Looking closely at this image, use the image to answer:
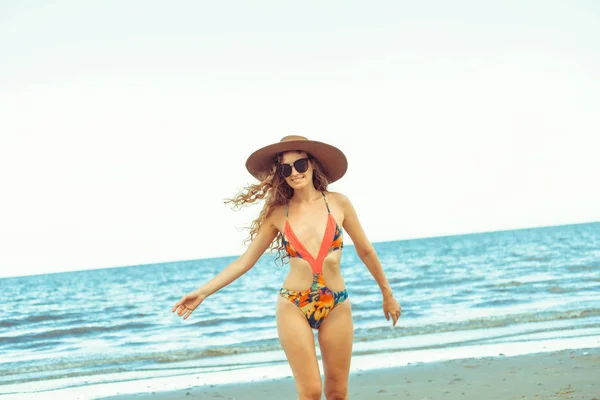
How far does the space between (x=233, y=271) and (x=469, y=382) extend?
4.14m

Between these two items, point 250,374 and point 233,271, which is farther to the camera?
point 250,374

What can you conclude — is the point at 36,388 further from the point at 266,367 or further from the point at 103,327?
the point at 103,327

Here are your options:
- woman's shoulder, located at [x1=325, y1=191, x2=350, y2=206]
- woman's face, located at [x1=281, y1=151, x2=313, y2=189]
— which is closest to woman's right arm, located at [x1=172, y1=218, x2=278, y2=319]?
woman's face, located at [x1=281, y1=151, x2=313, y2=189]

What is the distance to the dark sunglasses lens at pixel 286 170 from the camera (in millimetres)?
4402

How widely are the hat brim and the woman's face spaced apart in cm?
4

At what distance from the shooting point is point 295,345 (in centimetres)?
425

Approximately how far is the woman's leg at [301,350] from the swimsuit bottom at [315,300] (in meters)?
0.04

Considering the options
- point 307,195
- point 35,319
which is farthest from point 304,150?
point 35,319

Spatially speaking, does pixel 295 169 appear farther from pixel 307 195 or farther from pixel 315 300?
pixel 315 300

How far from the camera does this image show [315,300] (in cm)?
431

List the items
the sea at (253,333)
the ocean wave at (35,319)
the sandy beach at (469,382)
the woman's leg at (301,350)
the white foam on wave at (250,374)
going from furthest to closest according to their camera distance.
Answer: the ocean wave at (35,319) < the sea at (253,333) < the white foam on wave at (250,374) < the sandy beach at (469,382) < the woman's leg at (301,350)

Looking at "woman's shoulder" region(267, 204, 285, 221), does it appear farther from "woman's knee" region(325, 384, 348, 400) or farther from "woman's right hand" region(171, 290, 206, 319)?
"woman's knee" region(325, 384, 348, 400)

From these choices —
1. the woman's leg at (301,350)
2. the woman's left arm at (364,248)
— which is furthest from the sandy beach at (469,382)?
the woman's leg at (301,350)

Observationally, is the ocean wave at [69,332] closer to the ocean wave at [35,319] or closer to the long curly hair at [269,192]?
the ocean wave at [35,319]
